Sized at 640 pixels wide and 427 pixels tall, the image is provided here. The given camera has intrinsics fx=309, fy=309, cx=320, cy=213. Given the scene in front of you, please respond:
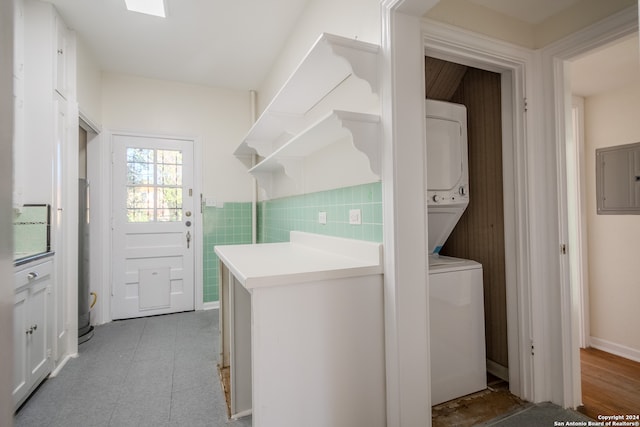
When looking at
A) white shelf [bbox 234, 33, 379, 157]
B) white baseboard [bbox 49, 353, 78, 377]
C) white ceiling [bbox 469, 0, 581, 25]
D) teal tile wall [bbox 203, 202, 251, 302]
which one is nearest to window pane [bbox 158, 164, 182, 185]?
teal tile wall [bbox 203, 202, 251, 302]

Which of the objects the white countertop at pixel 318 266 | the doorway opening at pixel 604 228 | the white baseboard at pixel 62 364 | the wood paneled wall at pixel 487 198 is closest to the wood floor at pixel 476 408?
the wood paneled wall at pixel 487 198

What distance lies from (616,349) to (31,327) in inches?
170

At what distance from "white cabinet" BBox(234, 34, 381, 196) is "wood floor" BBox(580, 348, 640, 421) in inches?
73.8

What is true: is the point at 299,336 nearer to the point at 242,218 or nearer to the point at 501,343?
the point at 501,343

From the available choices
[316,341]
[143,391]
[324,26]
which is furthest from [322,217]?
[143,391]

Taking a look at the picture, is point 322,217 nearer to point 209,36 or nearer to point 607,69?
point 209,36

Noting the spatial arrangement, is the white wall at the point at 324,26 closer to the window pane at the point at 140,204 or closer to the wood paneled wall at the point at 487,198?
the wood paneled wall at the point at 487,198

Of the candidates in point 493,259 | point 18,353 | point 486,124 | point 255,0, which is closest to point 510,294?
point 493,259

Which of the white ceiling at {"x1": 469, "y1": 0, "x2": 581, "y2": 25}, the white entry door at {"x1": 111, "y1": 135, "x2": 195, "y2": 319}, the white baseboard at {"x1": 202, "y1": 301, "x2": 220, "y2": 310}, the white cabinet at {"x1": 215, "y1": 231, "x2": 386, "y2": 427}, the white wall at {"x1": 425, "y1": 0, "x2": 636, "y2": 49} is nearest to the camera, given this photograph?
the white cabinet at {"x1": 215, "y1": 231, "x2": 386, "y2": 427}

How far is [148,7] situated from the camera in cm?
238

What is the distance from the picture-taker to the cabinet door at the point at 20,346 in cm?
175

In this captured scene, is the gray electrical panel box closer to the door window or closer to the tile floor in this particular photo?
Result: the tile floor

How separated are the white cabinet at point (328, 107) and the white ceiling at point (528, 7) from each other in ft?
2.63

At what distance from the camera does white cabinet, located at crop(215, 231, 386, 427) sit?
1158 mm
